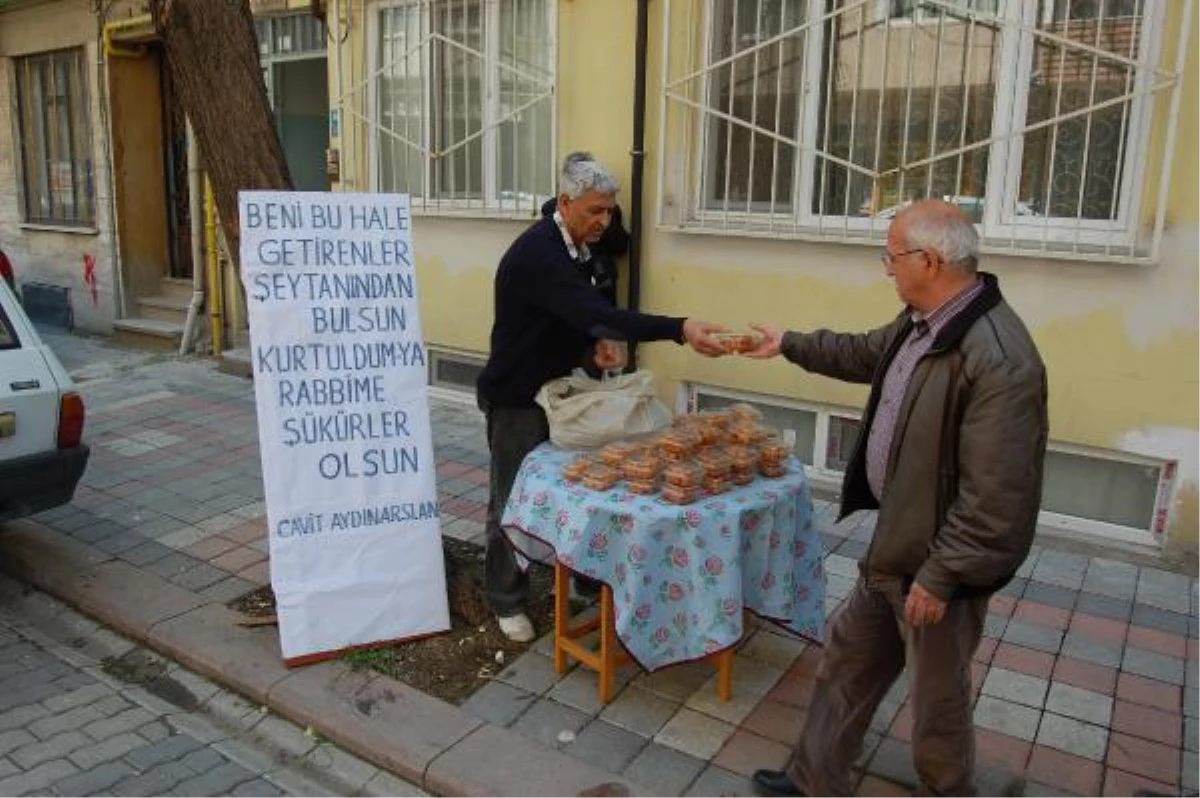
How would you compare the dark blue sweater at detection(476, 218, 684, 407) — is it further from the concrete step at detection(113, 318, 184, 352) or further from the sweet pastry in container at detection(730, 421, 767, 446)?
the concrete step at detection(113, 318, 184, 352)

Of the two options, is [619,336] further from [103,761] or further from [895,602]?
[103,761]

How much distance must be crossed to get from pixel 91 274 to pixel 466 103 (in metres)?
5.99

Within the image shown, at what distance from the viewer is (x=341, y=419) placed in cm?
382

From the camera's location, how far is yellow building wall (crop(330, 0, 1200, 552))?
457 centimetres

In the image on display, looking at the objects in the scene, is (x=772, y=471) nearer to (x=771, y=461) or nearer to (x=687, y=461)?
(x=771, y=461)

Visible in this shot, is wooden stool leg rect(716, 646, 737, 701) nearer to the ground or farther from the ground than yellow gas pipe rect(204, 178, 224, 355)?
nearer to the ground

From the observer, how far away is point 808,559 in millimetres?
3570

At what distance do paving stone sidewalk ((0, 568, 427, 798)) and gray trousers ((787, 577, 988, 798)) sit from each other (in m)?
1.32

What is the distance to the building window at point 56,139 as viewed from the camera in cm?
1084

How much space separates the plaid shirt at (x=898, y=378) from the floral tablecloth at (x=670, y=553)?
0.57 m

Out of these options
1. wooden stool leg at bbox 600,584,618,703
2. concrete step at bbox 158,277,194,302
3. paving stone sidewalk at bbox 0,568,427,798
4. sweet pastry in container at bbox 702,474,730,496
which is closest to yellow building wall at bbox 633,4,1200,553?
sweet pastry in container at bbox 702,474,730,496

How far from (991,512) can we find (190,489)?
4.90 metres

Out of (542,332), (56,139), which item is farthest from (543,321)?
(56,139)

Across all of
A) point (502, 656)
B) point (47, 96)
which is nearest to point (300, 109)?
point (47, 96)
